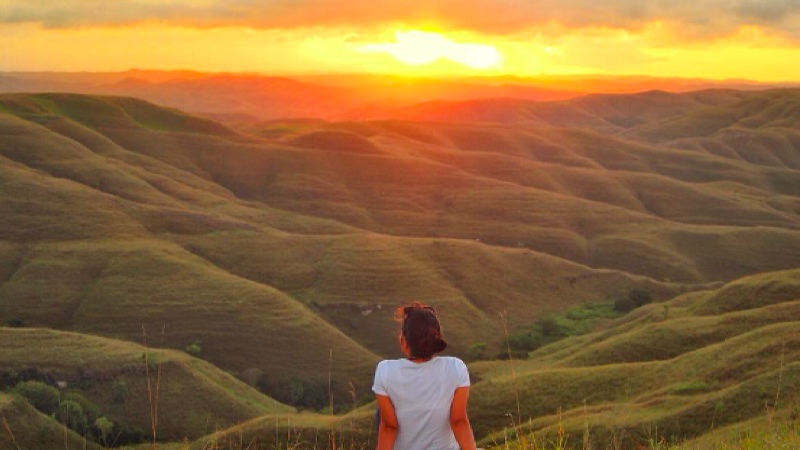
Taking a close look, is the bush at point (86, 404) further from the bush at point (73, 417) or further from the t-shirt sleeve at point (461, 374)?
the t-shirt sleeve at point (461, 374)

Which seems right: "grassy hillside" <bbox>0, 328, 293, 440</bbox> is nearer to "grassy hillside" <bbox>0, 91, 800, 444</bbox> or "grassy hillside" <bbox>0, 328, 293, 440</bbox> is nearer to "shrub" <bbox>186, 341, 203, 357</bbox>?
"grassy hillside" <bbox>0, 91, 800, 444</bbox>

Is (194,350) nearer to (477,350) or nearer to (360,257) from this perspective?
(477,350)

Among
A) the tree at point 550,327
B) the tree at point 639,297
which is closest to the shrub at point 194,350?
the tree at point 550,327

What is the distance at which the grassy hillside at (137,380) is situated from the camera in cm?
5512

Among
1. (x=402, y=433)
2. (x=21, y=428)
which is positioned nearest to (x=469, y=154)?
(x=21, y=428)

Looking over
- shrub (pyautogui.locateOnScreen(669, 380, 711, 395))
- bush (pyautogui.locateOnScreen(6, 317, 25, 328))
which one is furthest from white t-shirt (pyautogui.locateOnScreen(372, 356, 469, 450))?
bush (pyautogui.locateOnScreen(6, 317, 25, 328))

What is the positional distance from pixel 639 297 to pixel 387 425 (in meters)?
91.0

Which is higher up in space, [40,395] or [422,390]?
[422,390]

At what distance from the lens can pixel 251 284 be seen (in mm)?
86312

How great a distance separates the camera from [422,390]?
8.45 meters

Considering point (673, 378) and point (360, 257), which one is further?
point (360, 257)

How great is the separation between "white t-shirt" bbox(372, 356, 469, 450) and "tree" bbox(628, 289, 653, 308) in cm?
8937

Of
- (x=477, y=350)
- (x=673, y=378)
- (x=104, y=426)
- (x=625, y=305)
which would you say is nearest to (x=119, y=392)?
(x=104, y=426)

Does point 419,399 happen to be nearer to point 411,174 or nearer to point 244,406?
point 244,406
